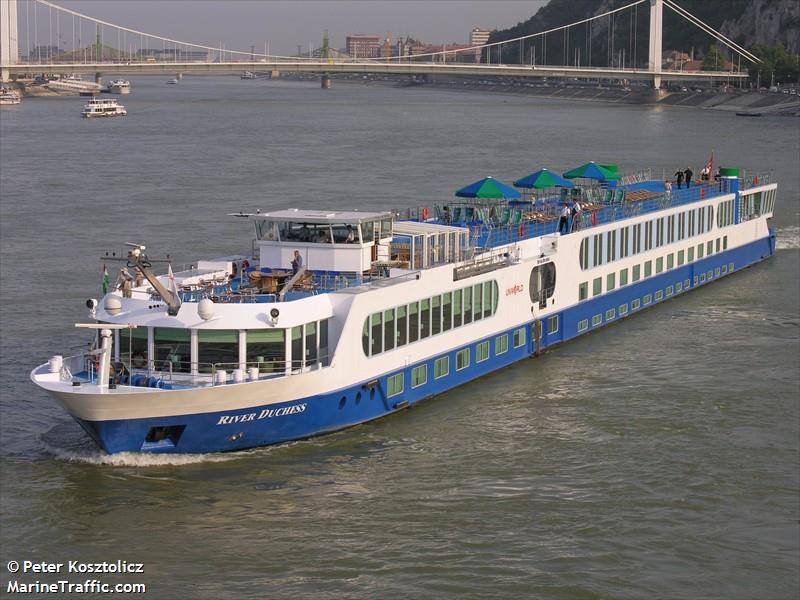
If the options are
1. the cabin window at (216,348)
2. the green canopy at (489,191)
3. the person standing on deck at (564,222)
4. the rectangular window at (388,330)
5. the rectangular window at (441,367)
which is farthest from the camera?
the green canopy at (489,191)

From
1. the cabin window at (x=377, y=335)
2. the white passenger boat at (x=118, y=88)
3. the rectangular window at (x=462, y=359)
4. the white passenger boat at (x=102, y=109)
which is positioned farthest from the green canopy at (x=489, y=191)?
the white passenger boat at (x=118, y=88)

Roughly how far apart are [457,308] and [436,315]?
0.70 metres

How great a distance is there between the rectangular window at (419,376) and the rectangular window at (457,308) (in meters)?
1.13

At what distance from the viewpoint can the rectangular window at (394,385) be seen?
62.6ft

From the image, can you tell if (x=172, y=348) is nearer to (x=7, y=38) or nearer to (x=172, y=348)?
(x=172, y=348)

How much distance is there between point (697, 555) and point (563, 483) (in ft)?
8.38

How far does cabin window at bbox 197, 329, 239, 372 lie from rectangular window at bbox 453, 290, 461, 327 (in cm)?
476

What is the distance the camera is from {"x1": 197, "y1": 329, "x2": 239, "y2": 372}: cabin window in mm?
16906

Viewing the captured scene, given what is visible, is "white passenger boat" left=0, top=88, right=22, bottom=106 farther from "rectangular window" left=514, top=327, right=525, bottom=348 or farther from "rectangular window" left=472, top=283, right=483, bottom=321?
"rectangular window" left=472, top=283, right=483, bottom=321

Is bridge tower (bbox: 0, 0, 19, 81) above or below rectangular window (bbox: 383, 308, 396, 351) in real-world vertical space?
above

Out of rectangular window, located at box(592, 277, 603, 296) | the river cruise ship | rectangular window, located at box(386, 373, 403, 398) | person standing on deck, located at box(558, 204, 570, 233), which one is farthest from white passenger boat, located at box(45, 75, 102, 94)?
rectangular window, located at box(386, 373, 403, 398)

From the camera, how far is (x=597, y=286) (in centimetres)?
2589

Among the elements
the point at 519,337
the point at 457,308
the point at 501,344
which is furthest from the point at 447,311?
the point at 519,337

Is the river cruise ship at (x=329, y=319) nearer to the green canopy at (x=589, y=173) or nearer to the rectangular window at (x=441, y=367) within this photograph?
the rectangular window at (x=441, y=367)
